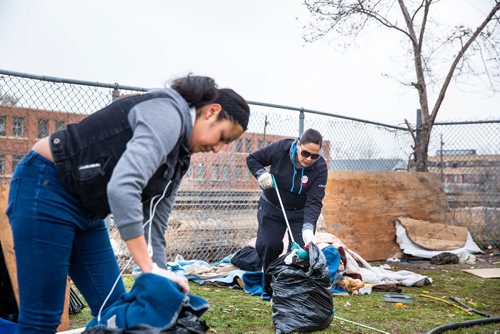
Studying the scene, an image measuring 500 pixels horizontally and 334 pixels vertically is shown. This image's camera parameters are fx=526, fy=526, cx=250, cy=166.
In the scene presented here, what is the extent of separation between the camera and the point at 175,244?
251 inches

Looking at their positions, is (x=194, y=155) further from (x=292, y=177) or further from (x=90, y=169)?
(x=90, y=169)

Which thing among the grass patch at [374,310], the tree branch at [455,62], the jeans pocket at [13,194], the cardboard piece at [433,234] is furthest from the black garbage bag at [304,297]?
the tree branch at [455,62]

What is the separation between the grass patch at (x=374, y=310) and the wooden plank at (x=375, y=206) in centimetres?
173

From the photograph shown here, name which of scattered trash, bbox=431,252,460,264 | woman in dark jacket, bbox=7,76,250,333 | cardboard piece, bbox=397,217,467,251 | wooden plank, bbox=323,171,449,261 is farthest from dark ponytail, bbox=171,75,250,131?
cardboard piece, bbox=397,217,467,251

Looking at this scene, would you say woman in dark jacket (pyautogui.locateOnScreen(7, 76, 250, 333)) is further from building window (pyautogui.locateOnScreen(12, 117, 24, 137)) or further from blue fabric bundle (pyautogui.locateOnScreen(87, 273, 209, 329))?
building window (pyautogui.locateOnScreen(12, 117, 24, 137))

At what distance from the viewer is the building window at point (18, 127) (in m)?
4.72

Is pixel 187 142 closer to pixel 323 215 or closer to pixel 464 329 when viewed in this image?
pixel 464 329

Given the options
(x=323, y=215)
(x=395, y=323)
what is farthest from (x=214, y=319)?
(x=323, y=215)

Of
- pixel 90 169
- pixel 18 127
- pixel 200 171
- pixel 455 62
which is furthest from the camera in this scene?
pixel 455 62

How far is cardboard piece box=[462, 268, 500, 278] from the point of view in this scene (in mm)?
6535

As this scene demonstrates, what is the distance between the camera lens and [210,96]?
6.57 feet

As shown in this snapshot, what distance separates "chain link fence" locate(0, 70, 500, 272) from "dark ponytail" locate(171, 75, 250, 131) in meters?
3.14

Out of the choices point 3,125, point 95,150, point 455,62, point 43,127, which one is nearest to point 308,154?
point 43,127

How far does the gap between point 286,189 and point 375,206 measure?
345 centimetres
